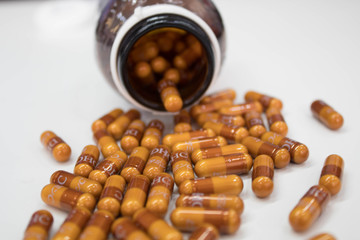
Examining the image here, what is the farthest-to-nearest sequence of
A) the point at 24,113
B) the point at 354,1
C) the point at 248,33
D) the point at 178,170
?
the point at 354,1 → the point at 248,33 → the point at 24,113 → the point at 178,170

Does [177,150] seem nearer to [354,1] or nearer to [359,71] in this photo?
[359,71]

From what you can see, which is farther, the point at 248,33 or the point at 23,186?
the point at 248,33

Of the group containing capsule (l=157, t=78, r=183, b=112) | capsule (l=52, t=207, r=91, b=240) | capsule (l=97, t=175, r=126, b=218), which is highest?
capsule (l=157, t=78, r=183, b=112)

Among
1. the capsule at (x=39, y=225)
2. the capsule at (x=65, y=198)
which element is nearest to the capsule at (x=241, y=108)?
the capsule at (x=65, y=198)

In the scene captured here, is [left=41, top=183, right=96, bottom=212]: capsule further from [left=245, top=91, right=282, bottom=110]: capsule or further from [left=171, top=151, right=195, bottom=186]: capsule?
[left=245, top=91, right=282, bottom=110]: capsule

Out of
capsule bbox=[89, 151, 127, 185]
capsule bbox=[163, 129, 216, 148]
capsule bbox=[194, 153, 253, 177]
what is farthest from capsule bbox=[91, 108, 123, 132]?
capsule bbox=[194, 153, 253, 177]

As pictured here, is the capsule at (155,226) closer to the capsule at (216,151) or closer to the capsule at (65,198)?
the capsule at (65,198)

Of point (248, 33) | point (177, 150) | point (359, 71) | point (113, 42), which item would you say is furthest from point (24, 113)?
point (359, 71)
